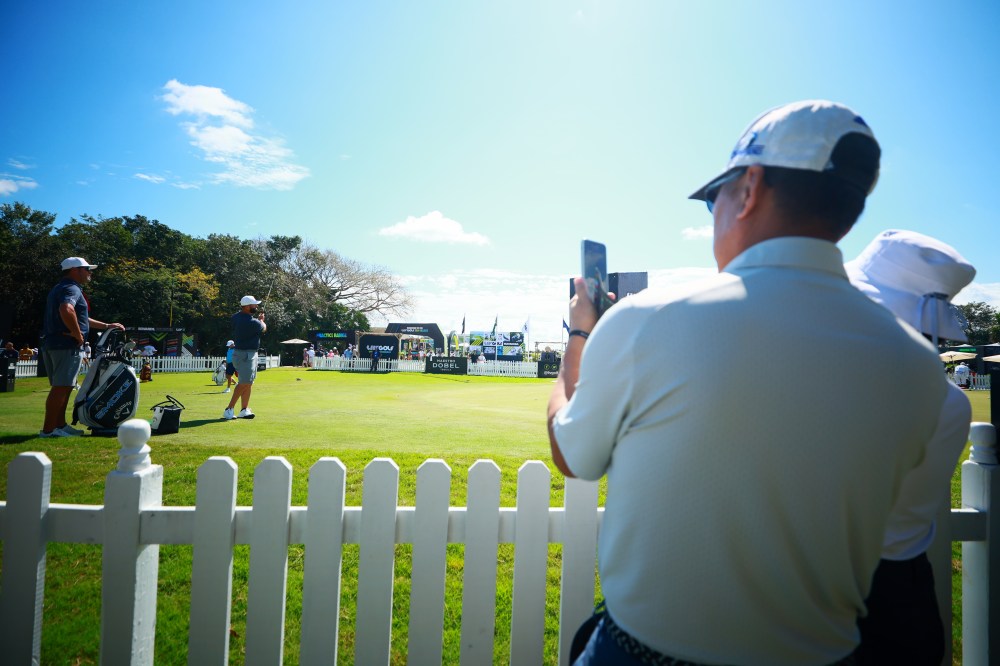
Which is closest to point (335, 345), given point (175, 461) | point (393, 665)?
point (175, 461)

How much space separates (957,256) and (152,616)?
334 centimetres

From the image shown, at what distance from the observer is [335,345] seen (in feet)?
167

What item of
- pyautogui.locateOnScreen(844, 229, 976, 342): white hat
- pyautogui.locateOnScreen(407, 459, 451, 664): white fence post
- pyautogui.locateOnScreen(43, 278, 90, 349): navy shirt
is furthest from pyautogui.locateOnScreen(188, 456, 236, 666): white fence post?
pyautogui.locateOnScreen(43, 278, 90, 349): navy shirt

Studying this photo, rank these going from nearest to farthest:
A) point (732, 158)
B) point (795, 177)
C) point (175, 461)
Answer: point (795, 177) < point (732, 158) < point (175, 461)

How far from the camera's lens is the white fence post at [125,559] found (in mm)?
1960

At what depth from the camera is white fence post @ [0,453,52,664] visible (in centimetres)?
196

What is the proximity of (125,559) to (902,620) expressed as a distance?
2710mm

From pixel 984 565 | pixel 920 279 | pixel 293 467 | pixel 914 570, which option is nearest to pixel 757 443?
pixel 914 570

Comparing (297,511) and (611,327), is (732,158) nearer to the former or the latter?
(611,327)

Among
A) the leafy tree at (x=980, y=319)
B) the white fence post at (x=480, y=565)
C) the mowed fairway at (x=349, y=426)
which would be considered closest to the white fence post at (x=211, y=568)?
the white fence post at (x=480, y=565)

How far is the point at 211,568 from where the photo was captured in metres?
1.99

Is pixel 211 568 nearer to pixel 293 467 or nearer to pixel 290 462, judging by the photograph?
pixel 293 467

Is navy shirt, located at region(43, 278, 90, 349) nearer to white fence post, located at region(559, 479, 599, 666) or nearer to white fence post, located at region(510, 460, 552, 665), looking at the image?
white fence post, located at region(510, 460, 552, 665)

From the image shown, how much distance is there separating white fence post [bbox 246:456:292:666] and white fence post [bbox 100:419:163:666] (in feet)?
1.39
